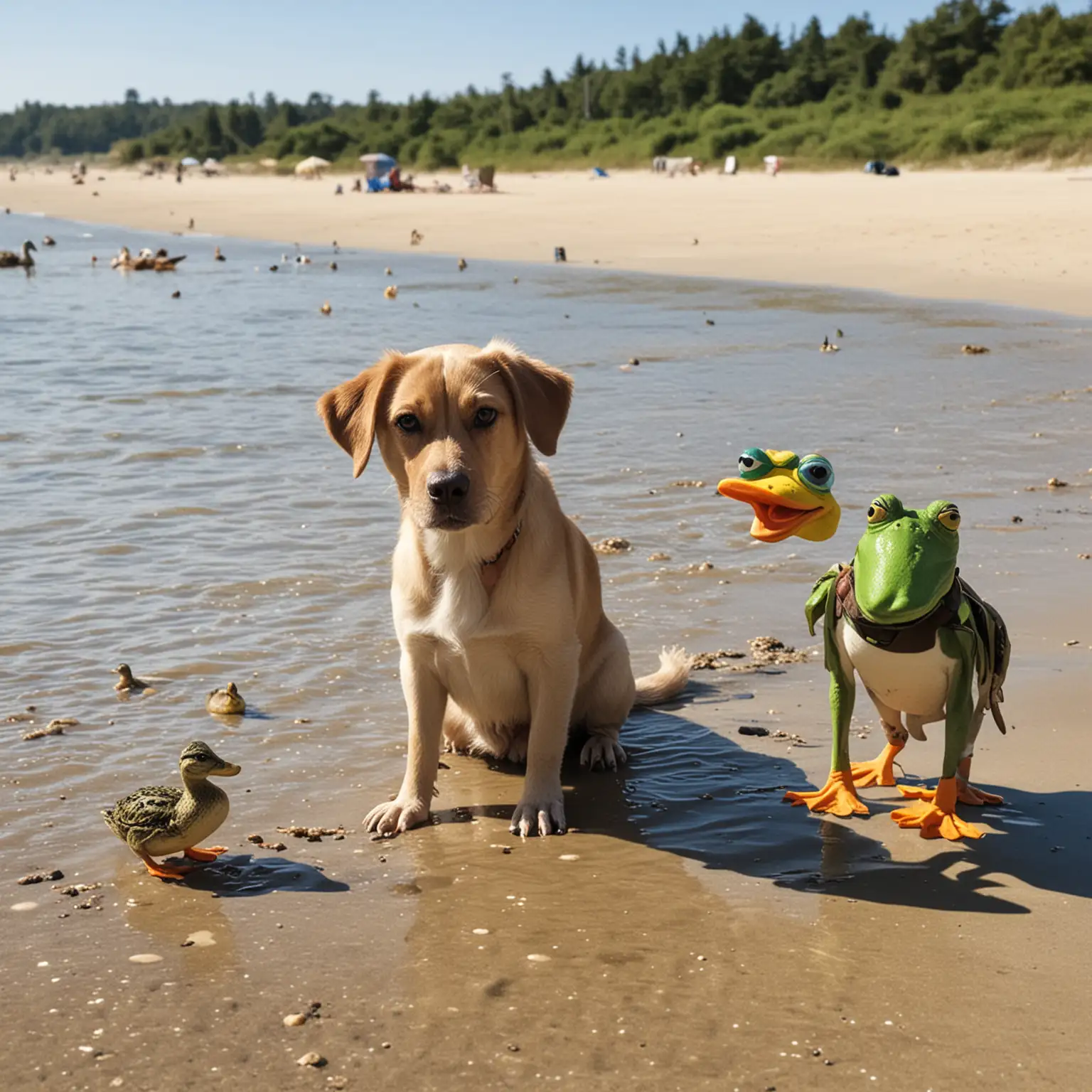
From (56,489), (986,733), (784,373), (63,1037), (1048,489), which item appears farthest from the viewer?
(784,373)

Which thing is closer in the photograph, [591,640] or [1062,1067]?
[1062,1067]

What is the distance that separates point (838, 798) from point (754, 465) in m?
1.10

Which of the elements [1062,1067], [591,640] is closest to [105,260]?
[591,640]

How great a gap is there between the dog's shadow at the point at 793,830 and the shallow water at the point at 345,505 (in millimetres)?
37

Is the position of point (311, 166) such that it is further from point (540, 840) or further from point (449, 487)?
point (540, 840)

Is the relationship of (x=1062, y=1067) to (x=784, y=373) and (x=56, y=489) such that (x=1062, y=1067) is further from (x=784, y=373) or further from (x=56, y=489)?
(x=784, y=373)

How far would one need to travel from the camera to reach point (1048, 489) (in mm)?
8461

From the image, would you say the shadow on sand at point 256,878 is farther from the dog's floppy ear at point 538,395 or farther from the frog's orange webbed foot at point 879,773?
the frog's orange webbed foot at point 879,773

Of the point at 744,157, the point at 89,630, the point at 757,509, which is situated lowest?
the point at 89,630

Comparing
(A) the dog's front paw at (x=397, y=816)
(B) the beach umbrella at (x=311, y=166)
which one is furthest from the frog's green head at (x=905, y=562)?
(B) the beach umbrella at (x=311, y=166)

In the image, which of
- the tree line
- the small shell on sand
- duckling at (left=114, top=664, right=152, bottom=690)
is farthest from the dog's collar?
the tree line

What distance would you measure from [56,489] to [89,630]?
331 cm

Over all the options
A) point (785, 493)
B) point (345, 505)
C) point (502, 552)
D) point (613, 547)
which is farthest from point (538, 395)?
point (345, 505)

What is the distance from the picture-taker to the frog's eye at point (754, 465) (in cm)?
416
